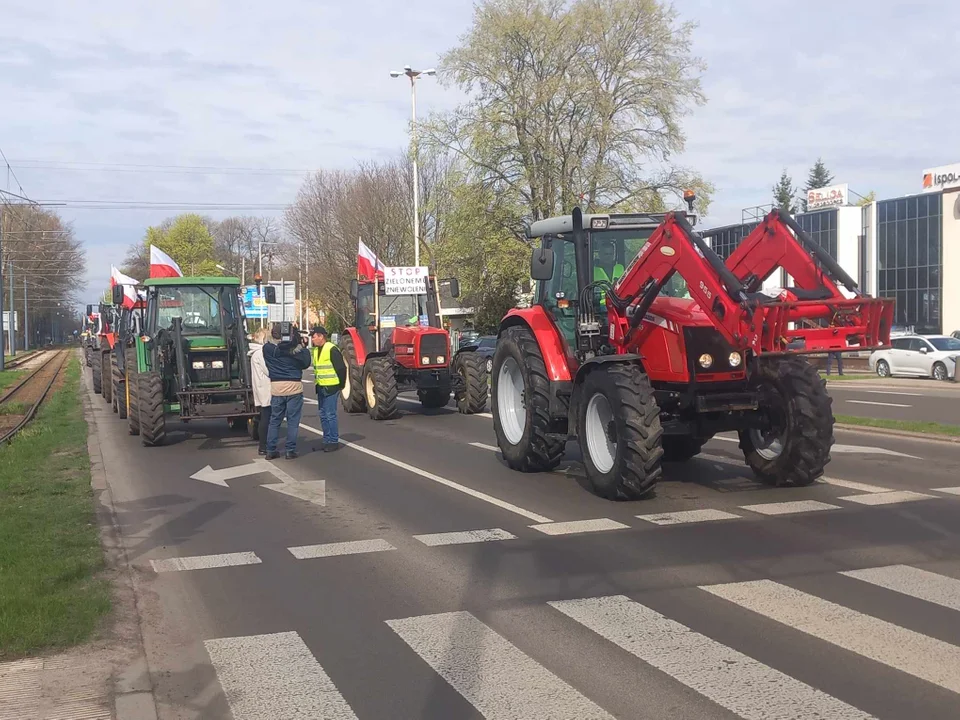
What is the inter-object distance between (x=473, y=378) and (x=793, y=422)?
33.0ft

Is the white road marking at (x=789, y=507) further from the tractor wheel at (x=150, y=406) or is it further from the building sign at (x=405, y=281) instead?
the building sign at (x=405, y=281)

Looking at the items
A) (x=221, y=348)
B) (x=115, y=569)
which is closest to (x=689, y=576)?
(x=115, y=569)

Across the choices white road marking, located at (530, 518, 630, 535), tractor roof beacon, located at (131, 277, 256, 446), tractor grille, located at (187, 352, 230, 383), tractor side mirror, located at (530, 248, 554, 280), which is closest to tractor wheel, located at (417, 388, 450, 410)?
tractor roof beacon, located at (131, 277, 256, 446)

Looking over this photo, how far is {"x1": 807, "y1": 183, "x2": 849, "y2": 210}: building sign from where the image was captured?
55188 millimetres

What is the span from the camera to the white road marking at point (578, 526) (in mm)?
8739

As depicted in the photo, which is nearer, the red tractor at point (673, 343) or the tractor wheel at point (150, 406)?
the red tractor at point (673, 343)

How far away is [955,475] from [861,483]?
1351 millimetres

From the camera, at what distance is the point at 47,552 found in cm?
805

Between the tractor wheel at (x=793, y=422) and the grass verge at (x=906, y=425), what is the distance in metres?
5.83

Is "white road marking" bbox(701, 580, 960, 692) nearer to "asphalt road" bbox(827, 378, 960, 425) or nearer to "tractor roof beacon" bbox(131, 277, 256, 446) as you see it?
"tractor roof beacon" bbox(131, 277, 256, 446)

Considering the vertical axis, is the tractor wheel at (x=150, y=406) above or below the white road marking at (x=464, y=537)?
above

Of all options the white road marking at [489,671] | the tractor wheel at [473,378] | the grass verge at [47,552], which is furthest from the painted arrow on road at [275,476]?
the tractor wheel at [473,378]

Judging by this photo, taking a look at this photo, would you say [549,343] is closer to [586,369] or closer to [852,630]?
[586,369]

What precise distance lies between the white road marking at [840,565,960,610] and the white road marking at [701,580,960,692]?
0.60 metres
